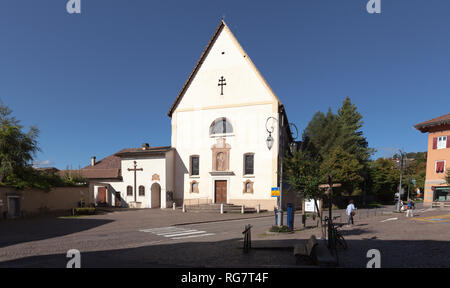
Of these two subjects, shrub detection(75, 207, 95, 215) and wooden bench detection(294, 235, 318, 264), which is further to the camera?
shrub detection(75, 207, 95, 215)

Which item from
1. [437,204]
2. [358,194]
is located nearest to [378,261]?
[437,204]

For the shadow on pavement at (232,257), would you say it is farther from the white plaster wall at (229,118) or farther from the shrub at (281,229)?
the white plaster wall at (229,118)

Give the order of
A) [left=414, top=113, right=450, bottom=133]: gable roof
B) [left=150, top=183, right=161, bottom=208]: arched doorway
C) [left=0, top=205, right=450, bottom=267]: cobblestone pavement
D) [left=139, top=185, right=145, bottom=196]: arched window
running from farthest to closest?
[left=139, top=185, right=145, bottom=196]: arched window, [left=150, top=183, right=161, bottom=208]: arched doorway, [left=414, top=113, right=450, bottom=133]: gable roof, [left=0, top=205, right=450, bottom=267]: cobblestone pavement

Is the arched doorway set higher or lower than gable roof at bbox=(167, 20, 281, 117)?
lower

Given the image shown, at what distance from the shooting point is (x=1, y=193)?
18.4 meters

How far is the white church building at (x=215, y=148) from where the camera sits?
2892cm

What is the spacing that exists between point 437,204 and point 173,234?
3182 cm

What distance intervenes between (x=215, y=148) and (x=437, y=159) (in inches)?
1073

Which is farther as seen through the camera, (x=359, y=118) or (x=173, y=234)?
(x=359, y=118)

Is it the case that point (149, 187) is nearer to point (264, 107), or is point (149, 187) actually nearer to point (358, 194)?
point (264, 107)

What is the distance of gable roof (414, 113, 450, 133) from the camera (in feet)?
95.7

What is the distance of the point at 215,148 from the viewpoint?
100 ft

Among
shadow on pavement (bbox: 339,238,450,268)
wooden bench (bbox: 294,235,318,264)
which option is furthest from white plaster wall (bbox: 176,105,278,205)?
wooden bench (bbox: 294,235,318,264)

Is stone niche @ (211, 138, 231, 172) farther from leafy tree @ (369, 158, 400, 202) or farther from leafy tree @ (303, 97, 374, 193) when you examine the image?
leafy tree @ (369, 158, 400, 202)
